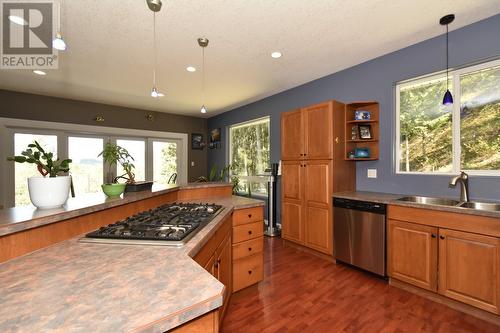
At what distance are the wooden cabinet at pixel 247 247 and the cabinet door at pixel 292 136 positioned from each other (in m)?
1.39

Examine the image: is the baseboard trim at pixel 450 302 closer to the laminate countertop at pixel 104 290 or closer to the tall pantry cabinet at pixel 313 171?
→ the tall pantry cabinet at pixel 313 171

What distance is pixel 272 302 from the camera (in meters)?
2.05

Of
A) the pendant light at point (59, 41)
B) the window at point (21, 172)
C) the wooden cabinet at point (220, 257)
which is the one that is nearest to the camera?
the wooden cabinet at point (220, 257)

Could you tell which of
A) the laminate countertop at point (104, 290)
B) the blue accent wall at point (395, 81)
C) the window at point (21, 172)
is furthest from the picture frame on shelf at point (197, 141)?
the laminate countertop at point (104, 290)

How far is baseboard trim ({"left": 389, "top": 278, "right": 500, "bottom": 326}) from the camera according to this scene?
1.80 m

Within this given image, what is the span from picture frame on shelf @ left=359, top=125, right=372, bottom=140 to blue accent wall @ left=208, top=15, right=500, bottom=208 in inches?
5.5

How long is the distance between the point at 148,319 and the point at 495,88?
3.32m

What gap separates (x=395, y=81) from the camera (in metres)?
2.78

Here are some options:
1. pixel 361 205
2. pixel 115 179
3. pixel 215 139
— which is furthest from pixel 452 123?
pixel 215 139

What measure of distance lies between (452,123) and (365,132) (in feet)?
2.82

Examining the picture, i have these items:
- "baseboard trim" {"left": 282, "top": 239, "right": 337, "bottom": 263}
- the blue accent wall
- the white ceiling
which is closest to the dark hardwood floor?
"baseboard trim" {"left": 282, "top": 239, "right": 337, "bottom": 263}

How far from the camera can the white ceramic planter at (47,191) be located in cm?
119

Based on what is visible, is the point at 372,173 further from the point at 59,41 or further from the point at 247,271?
the point at 59,41

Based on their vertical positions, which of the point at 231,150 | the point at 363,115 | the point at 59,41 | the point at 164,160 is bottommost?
the point at 164,160
